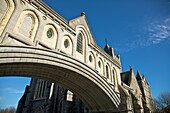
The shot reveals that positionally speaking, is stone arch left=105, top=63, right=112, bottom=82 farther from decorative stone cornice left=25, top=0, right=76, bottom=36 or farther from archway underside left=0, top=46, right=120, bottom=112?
decorative stone cornice left=25, top=0, right=76, bottom=36

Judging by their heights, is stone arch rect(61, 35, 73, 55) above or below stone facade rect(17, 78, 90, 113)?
above

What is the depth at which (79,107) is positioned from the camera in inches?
672

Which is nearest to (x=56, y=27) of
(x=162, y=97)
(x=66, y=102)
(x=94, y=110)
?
(x=94, y=110)

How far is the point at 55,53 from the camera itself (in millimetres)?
6773

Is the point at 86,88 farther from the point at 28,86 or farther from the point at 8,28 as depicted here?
the point at 28,86

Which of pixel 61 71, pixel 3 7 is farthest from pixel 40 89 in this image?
pixel 3 7

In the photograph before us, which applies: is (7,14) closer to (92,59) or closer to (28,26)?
(28,26)

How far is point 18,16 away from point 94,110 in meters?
11.0

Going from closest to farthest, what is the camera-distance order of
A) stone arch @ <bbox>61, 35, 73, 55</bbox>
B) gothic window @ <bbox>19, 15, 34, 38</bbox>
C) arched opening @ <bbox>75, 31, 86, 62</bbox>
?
gothic window @ <bbox>19, 15, 34, 38</bbox>
stone arch @ <bbox>61, 35, 73, 55</bbox>
arched opening @ <bbox>75, 31, 86, 62</bbox>

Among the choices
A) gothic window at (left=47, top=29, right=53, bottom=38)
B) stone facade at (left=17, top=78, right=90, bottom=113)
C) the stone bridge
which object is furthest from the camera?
stone facade at (left=17, top=78, right=90, bottom=113)

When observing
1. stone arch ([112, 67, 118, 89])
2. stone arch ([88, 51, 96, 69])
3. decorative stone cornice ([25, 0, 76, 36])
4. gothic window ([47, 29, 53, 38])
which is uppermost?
decorative stone cornice ([25, 0, 76, 36])

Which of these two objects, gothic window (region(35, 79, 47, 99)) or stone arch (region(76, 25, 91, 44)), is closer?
stone arch (region(76, 25, 91, 44))

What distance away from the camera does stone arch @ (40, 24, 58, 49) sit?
6.77 metres

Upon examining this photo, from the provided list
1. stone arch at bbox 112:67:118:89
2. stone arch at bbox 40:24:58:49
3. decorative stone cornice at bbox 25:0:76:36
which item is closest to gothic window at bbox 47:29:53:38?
stone arch at bbox 40:24:58:49
